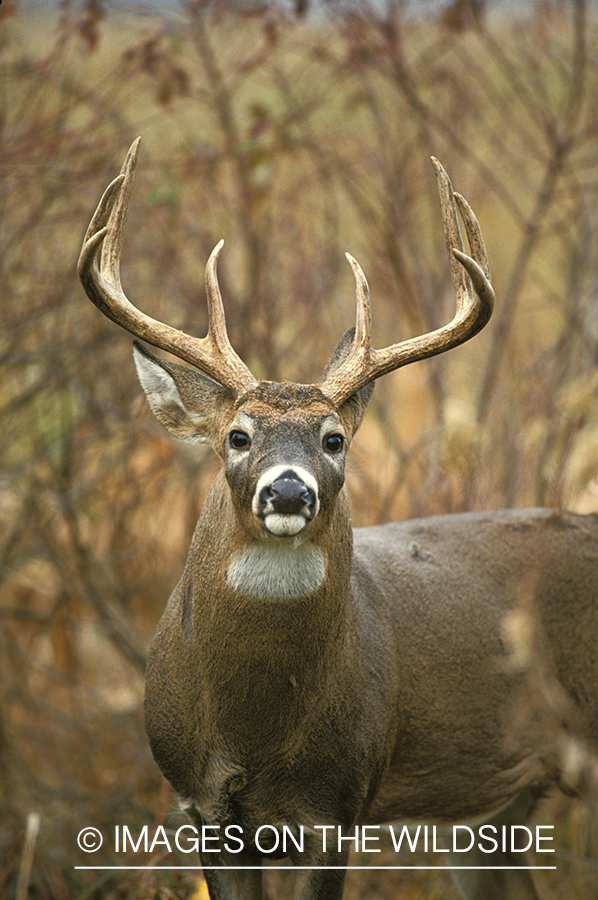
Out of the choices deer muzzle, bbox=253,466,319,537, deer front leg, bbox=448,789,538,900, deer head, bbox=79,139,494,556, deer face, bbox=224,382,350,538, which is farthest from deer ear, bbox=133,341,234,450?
deer front leg, bbox=448,789,538,900

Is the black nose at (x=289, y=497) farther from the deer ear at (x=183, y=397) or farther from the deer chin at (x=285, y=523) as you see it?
the deer ear at (x=183, y=397)

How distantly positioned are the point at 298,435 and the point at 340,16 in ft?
16.2

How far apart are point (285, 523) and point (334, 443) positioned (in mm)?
421

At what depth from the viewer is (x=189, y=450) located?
745 cm

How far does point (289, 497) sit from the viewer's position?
287 cm

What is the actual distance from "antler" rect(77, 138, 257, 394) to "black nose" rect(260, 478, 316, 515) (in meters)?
0.53

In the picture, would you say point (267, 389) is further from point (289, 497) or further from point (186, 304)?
point (186, 304)

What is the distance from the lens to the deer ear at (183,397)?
3.45 meters

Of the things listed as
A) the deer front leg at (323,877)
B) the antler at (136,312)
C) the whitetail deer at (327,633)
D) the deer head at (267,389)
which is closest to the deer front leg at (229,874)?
the whitetail deer at (327,633)

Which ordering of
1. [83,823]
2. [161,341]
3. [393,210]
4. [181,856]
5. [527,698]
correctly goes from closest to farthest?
[161,341]
[527,698]
[181,856]
[83,823]
[393,210]

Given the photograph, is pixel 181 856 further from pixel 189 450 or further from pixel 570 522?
pixel 189 450

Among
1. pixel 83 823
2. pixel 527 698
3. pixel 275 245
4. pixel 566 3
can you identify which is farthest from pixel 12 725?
pixel 566 3

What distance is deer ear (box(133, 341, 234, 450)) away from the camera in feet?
11.3

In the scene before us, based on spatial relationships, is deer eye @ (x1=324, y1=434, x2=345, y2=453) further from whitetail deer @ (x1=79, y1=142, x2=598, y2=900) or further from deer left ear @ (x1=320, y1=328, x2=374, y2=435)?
deer left ear @ (x1=320, y1=328, x2=374, y2=435)
